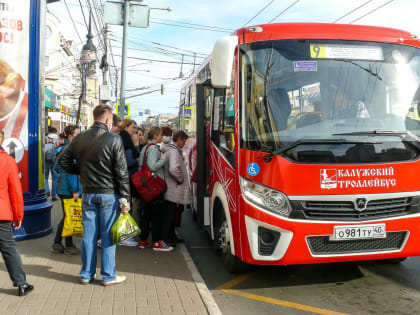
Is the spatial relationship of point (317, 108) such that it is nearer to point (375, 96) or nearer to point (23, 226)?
point (375, 96)

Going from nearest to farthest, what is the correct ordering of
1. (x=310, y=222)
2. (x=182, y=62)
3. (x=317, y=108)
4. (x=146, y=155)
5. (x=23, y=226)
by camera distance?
(x=310, y=222), (x=317, y=108), (x=146, y=155), (x=23, y=226), (x=182, y=62)

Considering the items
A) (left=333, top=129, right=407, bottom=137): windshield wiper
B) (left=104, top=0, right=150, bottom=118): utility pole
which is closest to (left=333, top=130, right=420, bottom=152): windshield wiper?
(left=333, top=129, right=407, bottom=137): windshield wiper

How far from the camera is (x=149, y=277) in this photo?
524cm

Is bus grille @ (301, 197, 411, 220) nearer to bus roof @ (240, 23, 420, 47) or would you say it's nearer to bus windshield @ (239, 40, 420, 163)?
bus windshield @ (239, 40, 420, 163)

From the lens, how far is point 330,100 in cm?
477

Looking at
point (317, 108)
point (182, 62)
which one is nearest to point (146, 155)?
point (317, 108)

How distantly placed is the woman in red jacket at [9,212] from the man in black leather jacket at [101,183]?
67 centimetres

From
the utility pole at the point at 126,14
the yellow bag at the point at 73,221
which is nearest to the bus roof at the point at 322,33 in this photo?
the yellow bag at the point at 73,221

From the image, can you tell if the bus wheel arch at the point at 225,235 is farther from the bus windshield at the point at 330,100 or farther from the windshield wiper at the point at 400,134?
the windshield wiper at the point at 400,134

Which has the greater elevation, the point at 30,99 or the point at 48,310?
the point at 30,99

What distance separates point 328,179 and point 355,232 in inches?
23.3

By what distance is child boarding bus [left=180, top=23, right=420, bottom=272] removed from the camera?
4.46 m

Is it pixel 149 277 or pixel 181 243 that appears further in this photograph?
pixel 181 243

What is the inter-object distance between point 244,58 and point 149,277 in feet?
8.96
